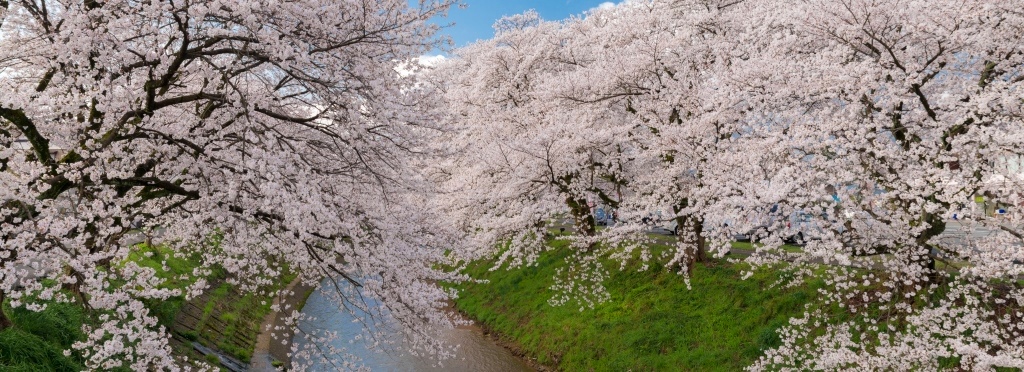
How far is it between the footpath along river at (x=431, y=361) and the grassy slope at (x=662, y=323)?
2.76 ft

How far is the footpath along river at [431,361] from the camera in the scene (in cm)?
1738

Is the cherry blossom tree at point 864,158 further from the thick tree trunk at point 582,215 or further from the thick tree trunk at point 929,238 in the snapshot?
the thick tree trunk at point 582,215

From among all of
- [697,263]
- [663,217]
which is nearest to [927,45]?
[663,217]

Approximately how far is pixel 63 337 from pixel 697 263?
1614 cm

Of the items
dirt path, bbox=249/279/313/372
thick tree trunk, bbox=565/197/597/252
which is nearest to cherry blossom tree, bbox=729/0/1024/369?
thick tree trunk, bbox=565/197/597/252

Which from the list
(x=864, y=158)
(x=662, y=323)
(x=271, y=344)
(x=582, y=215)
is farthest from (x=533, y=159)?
(x=271, y=344)

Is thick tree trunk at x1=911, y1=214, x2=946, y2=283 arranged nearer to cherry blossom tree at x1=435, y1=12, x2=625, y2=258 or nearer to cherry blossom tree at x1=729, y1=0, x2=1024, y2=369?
cherry blossom tree at x1=729, y1=0, x2=1024, y2=369

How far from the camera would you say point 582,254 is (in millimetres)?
22125

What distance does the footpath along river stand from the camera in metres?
17.4

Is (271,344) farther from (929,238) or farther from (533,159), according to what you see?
(929,238)

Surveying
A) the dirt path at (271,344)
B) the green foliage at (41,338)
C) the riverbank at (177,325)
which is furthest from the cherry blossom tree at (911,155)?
the dirt path at (271,344)

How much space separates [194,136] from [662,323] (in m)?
12.7

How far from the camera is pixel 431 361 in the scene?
1762cm

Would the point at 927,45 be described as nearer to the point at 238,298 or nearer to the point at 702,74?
the point at 702,74
